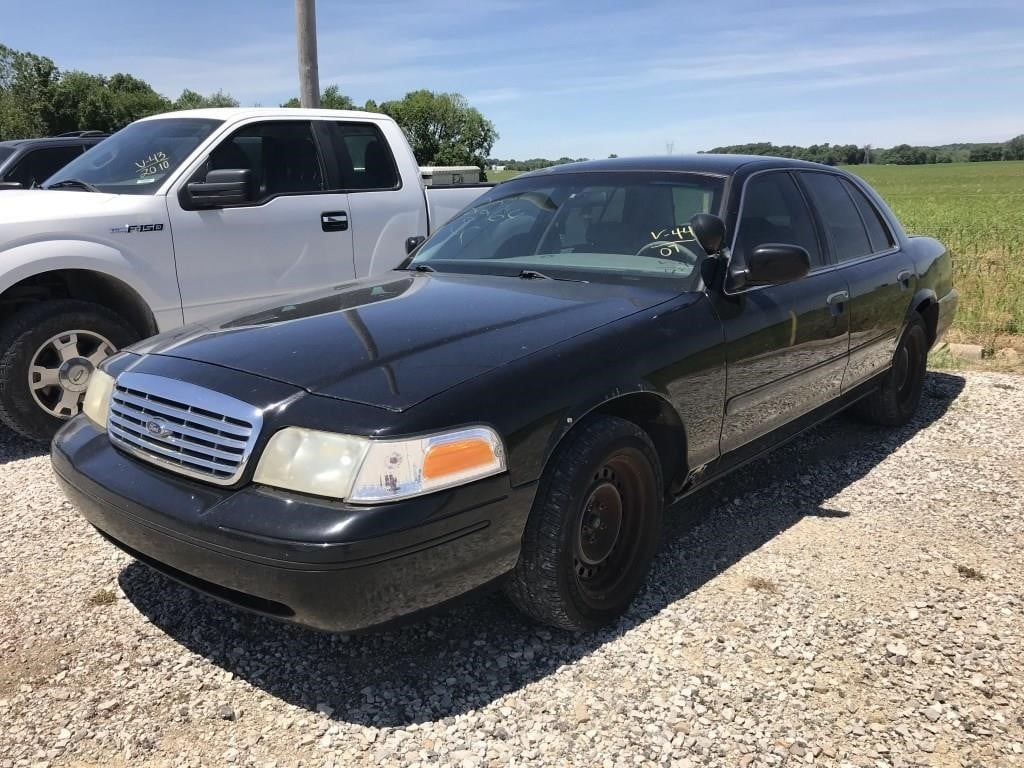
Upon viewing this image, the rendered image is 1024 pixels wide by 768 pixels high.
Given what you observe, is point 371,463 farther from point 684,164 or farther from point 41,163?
point 41,163

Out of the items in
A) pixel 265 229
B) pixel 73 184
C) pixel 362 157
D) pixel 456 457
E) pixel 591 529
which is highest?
pixel 362 157

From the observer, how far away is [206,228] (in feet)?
16.8

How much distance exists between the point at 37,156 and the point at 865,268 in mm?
9161

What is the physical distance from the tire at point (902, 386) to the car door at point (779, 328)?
1.00m

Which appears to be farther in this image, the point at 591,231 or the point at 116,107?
the point at 116,107

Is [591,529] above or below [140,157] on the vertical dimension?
below

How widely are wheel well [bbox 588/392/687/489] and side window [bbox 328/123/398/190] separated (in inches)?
143

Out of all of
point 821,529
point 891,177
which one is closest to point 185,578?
point 821,529

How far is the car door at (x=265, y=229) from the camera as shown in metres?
5.09

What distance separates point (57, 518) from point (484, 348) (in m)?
2.49

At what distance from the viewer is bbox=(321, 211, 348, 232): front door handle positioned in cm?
567

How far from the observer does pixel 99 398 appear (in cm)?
296

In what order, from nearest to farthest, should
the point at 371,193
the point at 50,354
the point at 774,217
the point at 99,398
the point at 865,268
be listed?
the point at 99,398 < the point at 774,217 < the point at 865,268 < the point at 50,354 < the point at 371,193

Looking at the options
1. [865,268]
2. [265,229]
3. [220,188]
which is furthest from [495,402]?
[265,229]
